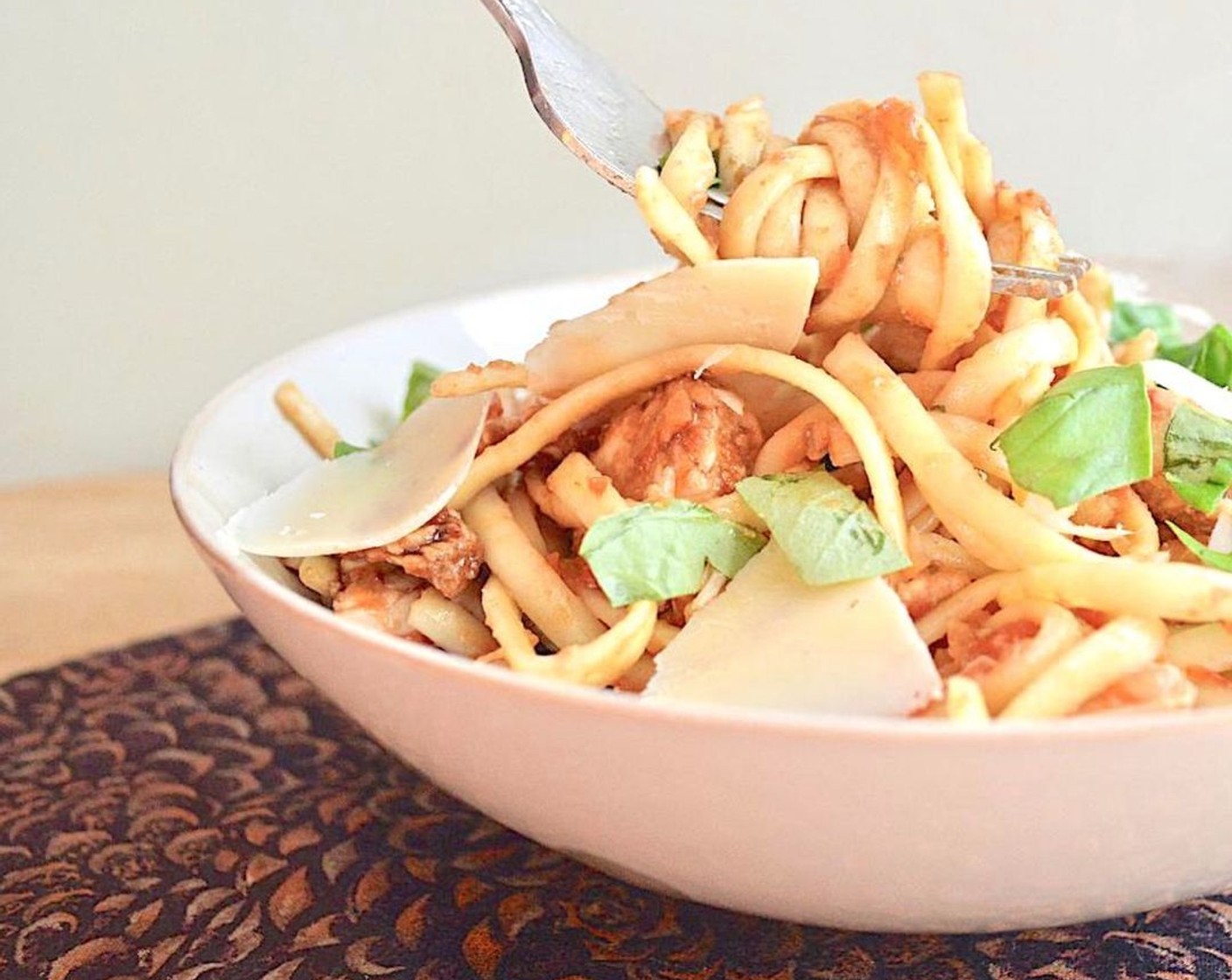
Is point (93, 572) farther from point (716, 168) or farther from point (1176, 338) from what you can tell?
point (1176, 338)

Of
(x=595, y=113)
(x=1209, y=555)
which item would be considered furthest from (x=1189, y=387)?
(x=595, y=113)

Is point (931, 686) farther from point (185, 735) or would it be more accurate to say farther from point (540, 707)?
point (185, 735)

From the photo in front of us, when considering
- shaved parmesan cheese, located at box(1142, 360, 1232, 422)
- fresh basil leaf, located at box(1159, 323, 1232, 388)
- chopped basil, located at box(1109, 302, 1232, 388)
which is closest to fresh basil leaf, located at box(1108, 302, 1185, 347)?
chopped basil, located at box(1109, 302, 1232, 388)

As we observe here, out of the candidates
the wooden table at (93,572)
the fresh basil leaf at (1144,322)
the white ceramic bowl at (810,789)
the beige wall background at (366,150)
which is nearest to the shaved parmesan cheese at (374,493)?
the white ceramic bowl at (810,789)

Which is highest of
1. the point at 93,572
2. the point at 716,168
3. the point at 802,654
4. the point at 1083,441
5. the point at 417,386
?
the point at 716,168

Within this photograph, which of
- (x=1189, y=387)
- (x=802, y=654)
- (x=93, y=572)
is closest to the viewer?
(x=802, y=654)

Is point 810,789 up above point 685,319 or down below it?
below

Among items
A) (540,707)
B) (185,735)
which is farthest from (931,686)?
(185,735)

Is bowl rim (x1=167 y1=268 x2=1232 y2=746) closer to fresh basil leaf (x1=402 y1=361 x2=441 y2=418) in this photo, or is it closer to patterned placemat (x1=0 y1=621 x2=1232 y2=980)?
patterned placemat (x1=0 y1=621 x2=1232 y2=980)
